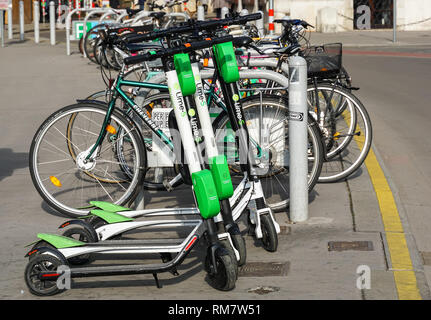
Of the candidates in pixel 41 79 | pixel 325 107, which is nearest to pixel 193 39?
pixel 325 107

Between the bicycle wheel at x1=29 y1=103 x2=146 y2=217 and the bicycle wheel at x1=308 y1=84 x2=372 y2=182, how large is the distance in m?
1.76

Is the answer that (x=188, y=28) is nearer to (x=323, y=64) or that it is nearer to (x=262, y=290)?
(x=262, y=290)

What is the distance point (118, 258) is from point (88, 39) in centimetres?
1407

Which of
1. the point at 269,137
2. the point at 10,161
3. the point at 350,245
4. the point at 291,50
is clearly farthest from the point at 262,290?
the point at 10,161

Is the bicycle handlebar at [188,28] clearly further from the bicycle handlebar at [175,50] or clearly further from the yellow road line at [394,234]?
the yellow road line at [394,234]

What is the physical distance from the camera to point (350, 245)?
590 cm

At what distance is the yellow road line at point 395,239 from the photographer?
5.02 m

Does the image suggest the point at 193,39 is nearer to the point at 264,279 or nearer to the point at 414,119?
the point at 264,279

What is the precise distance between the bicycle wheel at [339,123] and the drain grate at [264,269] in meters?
2.28

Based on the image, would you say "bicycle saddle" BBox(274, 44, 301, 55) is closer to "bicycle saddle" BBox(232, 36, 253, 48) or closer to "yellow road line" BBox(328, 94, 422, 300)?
"bicycle saddle" BBox(232, 36, 253, 48)

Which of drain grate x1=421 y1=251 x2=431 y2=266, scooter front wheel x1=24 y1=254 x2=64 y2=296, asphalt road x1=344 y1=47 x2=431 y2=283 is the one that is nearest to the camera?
scooter front wheel x1=24 y1=254 x2=64 y2=296

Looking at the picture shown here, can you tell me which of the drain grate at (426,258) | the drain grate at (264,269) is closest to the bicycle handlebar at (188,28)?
the drain grate at (264,269)

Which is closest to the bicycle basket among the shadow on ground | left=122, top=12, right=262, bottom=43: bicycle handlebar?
left=122, top=12, right=262, bottom=43: bicycle handlebar

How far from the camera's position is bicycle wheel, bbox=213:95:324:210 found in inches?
262
